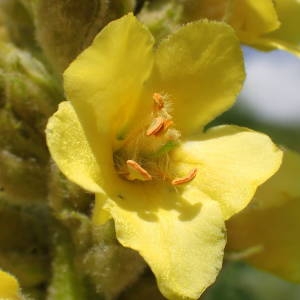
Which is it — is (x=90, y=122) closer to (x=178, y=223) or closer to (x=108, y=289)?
(x=178, y=223)

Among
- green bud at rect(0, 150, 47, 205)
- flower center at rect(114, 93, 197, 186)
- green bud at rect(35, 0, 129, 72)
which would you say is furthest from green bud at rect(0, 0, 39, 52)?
flower center at rect(114, 93, 197, 186)

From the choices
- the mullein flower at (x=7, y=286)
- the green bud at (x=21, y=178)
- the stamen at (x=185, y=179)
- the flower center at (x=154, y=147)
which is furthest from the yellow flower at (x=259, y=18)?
the mullein flower at (x=7, y=286)

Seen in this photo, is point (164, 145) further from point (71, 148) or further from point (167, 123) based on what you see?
point (71, 148)

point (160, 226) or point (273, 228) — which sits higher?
point (160, 226)

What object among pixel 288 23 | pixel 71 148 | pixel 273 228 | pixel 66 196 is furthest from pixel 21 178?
pixel 288 23

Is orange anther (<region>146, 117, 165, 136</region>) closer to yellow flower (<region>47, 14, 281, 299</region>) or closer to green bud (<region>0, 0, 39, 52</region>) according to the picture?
yellow flower (<region>47, 14, 281, 299</region>)

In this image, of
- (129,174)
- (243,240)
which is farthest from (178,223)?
(243,240)

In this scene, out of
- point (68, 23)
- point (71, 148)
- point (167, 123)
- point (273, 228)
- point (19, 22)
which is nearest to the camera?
point (71, 148)

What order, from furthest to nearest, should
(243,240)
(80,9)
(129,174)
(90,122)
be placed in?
(243,240) → (80,9) → (129,174) → (90,122)
